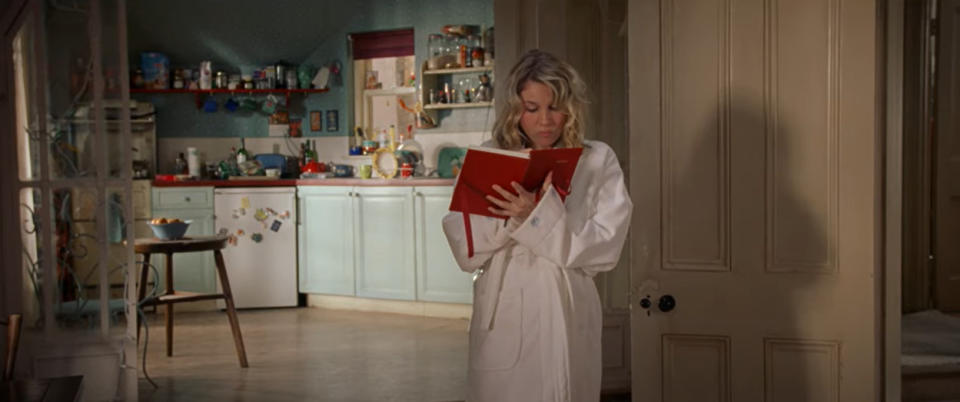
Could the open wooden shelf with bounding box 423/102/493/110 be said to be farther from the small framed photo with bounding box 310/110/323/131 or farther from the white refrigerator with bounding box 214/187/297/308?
the white refrigerator with bounding box 214/187/297/308

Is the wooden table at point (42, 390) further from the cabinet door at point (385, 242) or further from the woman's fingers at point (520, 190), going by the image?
the cabinet door at point (385, 242)

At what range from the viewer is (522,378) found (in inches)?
69.0

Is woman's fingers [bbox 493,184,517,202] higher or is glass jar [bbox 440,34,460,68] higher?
glass jar [bbox 440,34,460,68]

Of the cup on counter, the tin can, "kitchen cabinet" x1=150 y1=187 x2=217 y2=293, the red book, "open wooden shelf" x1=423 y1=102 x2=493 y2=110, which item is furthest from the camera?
the tin can

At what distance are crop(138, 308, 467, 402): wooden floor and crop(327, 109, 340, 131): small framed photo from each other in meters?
1.64

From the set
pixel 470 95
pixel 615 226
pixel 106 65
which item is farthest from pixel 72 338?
pixel 470 95

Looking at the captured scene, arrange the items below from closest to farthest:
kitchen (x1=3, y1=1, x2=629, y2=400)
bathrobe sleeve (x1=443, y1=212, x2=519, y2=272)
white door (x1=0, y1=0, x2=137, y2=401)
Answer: bathrobe sleeve (x1=443, y1=212, x2=519, y2=272)
white door (x1=0, y1=0, x2=137, y2=401)
kitchen (x1=3, y1=1, x2=629, y2=400)

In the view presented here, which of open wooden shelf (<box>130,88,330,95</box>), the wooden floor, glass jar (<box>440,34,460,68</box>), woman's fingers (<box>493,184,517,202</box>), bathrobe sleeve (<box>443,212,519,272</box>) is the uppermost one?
glass jar (<box>440,34,460,68</box>)

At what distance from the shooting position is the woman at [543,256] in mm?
1748

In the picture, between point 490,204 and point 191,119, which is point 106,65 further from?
point 191,119

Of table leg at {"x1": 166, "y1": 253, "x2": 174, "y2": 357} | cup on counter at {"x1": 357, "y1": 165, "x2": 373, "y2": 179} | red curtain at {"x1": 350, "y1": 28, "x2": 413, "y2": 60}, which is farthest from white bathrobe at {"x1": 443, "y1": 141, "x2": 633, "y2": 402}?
red curtain at {"x1": 350, "y1": 28, "x2": 413, "y2": 60}

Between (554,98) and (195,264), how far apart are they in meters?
4.87

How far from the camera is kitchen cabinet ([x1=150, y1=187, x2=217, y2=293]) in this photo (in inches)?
237

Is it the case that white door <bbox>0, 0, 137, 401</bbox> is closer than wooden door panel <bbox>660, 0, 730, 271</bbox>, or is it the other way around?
wooden door panel <bbox>660, 0, 730, 271</bbox>
